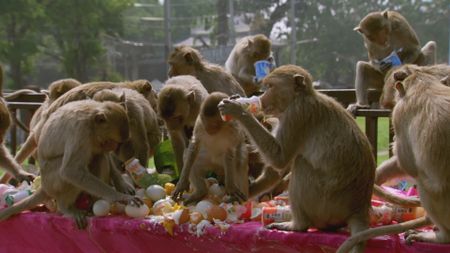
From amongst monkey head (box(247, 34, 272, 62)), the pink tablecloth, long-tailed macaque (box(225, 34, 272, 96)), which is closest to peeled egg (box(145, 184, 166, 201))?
the pink tablecloth

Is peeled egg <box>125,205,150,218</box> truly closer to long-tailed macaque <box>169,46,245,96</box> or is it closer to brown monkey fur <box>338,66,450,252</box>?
brown monkey fur <box>338,66,450,252</box>

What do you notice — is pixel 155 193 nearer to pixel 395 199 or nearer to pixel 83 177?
pixel 83 177

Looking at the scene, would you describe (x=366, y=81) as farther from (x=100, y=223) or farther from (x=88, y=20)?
(x=88, y=20)

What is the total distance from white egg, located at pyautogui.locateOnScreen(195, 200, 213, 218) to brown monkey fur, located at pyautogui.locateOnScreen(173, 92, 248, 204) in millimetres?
228

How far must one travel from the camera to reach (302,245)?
4.59 m

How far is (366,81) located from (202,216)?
3601 mm

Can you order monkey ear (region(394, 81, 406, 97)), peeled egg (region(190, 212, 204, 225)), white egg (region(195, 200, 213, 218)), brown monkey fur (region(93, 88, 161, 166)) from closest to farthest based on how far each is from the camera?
monkey ear (region(394, 81, 406, 97)) < peeled egg (region(190, 212, 204, 225)) < white egg (region(195, 200, 213, 218)) < brown monkey fur (region(93, 88, 161, 166))

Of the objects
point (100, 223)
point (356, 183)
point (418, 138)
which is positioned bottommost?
point (100, 223)

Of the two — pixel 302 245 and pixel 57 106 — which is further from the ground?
pixel 57 106

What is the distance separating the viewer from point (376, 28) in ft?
26.6

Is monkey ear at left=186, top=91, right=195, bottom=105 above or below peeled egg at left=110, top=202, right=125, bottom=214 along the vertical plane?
above

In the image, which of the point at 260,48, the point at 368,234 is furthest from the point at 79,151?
the point at 260,48

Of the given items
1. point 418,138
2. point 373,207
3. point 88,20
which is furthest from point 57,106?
point 88,20

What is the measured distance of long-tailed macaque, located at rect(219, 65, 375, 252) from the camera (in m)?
4.54
